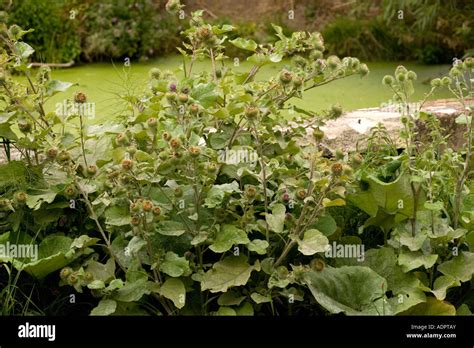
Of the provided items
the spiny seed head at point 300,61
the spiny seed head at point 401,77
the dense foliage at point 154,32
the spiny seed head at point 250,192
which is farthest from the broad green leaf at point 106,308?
the dense foliage at point 154,32

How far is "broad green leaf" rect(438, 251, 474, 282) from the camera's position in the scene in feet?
7.88

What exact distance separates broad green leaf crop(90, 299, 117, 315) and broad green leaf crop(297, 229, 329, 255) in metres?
0.48

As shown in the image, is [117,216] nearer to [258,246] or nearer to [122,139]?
[122,139]

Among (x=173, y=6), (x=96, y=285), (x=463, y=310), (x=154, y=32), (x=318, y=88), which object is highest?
(x=173, y=6)

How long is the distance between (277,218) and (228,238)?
14 centimetres

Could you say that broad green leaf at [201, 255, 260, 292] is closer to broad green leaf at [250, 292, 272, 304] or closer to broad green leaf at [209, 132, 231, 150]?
broad green leaf at [250, 292, 272, 304]

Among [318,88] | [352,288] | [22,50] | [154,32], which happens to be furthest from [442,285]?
[154,32]

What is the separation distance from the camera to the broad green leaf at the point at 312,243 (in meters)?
2.21

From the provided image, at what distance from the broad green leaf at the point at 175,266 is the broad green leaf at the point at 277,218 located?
23 cm

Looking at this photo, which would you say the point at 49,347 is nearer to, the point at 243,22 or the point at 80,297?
the point at 80,297

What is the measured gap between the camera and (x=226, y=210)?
2371 mm

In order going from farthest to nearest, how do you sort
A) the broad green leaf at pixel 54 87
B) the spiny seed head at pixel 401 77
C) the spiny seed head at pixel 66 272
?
1. the broad green leaf at pixel 54 87
2. the spiny seed head at pixel 401 77
3. the spiny seed head at pixel 66 272

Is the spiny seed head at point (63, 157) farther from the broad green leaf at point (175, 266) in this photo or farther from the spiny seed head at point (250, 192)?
the spiny seed head at point (250, 192)

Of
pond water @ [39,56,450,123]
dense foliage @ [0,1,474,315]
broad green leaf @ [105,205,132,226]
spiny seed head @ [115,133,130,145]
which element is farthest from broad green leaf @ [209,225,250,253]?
pond water @ [39,56,450,123]
